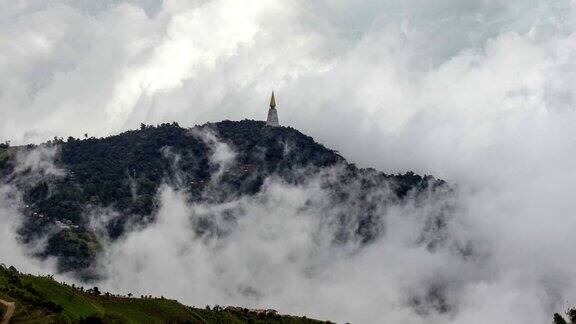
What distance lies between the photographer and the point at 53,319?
17288 centimetres

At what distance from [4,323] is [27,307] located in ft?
50.5

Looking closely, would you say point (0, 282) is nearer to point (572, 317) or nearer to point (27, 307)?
point (27, 307)

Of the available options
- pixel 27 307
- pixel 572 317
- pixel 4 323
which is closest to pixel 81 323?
pixel 27 307

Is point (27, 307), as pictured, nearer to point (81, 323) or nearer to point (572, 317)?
point (81, 323)

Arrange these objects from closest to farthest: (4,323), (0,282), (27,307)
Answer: (4,323) → (27,307) → (0,282)

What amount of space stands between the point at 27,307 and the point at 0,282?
60.8ft

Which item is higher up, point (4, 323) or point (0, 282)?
point (0, 282)

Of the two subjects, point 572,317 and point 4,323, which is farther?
point 572,317

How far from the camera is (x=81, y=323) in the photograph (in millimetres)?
189750

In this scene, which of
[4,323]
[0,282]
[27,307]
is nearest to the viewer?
[4,323]

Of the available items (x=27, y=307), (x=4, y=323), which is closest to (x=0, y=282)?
(x=27, y=307)

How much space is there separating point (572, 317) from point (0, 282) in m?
127

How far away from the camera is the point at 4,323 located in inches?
6422

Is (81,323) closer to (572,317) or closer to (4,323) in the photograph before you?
(4,323)
